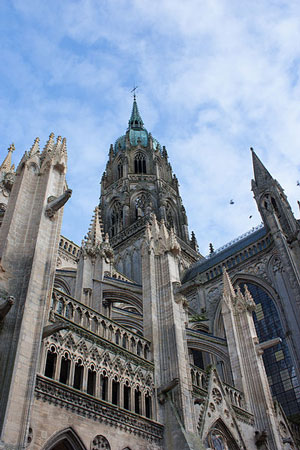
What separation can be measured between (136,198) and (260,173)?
A: 15.0 m

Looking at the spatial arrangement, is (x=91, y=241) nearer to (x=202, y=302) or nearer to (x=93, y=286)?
(x=93, y=286)

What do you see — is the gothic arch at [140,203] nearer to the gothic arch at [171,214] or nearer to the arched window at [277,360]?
the gothic arch at [171,214]

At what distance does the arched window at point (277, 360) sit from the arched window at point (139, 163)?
24.7 meters

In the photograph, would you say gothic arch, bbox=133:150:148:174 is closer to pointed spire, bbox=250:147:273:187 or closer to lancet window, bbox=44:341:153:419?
pointed spire, bbox=250:147:273:187

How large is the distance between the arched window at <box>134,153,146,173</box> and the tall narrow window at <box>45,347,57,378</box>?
40.6m

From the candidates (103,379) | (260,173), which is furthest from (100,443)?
(260,173)

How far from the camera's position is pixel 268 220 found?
2970 cm

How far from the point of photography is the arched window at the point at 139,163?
49956 millimetres

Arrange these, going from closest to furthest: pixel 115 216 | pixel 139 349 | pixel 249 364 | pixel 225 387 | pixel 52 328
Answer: pixel 52 328 → pixel 139 349 → pixel 225 387 → pixel 249 364 → pixel 115 216

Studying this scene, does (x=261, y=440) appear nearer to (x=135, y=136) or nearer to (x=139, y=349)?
(x=139, y=349)

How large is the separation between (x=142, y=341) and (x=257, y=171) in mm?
25113

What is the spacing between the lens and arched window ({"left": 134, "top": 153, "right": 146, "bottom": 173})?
49956 millimetres

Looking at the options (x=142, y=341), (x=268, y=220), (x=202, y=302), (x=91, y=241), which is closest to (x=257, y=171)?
(x=268, y=220)

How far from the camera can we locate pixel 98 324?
12375 mm
